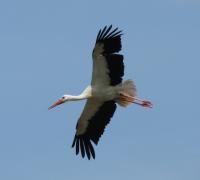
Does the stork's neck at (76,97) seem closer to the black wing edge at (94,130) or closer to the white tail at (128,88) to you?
the black wing edge at (94,130)

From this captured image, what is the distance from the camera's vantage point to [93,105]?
84.8 ft

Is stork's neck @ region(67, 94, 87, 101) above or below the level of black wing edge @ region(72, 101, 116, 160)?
above

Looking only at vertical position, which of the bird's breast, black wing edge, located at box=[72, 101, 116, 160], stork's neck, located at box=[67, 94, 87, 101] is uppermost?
the bird's breast

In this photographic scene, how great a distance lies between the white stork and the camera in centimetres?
2492

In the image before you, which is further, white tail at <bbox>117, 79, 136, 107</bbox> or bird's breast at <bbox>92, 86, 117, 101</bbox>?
white tail at <bbox>117, 79, 136, 107</bbox>

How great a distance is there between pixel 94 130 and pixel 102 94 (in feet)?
3.23

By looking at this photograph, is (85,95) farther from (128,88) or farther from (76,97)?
(128,88)

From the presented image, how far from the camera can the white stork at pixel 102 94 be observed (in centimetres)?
2492

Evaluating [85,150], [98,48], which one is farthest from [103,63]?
[85,150]

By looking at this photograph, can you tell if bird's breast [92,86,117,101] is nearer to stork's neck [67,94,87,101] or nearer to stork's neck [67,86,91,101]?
stork's neck [67,86,91,101]

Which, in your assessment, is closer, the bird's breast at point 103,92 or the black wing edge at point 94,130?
the bird's breast at point 103,92

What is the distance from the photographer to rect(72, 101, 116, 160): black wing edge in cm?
2589

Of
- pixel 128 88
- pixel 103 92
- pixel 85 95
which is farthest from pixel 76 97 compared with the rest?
pixel 128 88

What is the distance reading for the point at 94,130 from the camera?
26.0 meters
